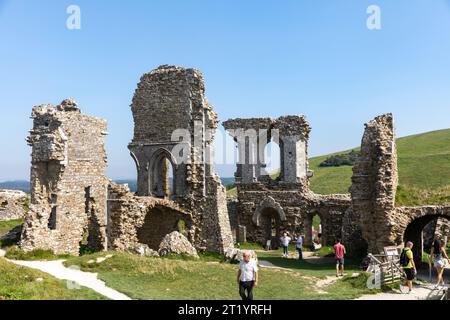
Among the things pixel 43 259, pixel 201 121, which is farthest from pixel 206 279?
pixel 201 121

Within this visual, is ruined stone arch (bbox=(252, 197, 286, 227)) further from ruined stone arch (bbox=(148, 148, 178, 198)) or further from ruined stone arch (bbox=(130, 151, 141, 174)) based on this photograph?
ruined stone arch (bbox=(130, 151, 141, 174))

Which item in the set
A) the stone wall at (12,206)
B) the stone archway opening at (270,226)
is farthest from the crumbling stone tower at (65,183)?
the stone archway opening at (270,226)

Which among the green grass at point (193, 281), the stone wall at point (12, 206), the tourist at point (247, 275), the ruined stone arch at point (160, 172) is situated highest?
the ruined stone arch at point (160, 172)

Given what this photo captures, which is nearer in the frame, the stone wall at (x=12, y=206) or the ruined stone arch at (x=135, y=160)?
the ruined stone arch at (x=135, y=160)

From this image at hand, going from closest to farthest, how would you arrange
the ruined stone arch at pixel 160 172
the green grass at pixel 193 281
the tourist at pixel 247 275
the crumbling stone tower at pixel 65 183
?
the tourist at pixel 247 275 < the green grass at pixel 193 281 < the crumbling stone tower at pixel 65 183 < the ruined stone arch at pixel 160 172

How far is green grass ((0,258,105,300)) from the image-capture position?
1400cm

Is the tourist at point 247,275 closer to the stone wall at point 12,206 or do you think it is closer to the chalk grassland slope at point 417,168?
the stone wall at point 12,206

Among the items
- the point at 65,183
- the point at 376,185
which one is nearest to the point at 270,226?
the point at 376,185

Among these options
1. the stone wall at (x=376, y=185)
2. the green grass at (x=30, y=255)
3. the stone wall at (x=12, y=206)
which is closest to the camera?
the green grass at (x=30, y=255)

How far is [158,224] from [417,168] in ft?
122

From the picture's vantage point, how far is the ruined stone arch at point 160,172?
30547mm

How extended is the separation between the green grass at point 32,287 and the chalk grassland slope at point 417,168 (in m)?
32.6

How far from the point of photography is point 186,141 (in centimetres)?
3003

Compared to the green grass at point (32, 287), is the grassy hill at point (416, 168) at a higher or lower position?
higher
